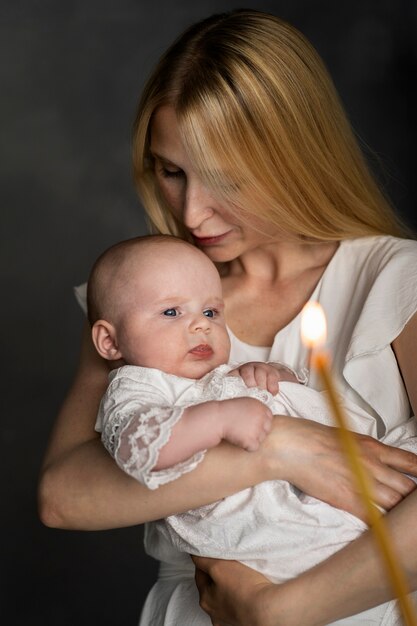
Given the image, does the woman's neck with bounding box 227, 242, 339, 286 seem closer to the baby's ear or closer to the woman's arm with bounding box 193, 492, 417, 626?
the baby's ear

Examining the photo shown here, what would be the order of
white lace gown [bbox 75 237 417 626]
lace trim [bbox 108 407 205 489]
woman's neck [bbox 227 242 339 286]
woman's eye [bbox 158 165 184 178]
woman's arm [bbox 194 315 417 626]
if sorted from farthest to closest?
woman's neck [bbox 227 242 339 286] → woman's eye [bbox 158 165 184 178] → white lace gown [bbox 75 237 417 626] → woman's arm [bbox 194 315 417 626] → lace trim [bbox 108 407 205 489]

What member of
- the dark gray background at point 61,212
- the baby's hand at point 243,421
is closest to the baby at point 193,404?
the baby's hand at point 243,421

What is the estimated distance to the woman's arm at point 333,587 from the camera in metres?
1.88

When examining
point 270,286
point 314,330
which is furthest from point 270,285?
point 314,330

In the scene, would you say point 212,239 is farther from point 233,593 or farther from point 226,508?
point 233,593

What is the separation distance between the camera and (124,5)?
13.1 feet

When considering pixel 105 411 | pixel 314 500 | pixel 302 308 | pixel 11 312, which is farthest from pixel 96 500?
pixel 11 312

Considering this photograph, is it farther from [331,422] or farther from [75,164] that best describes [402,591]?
[75,164]

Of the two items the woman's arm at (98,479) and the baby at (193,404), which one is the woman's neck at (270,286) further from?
the woman's arm at (98,479)

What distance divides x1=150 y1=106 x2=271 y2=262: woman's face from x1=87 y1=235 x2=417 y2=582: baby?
0.20 meters

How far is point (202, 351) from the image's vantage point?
2113 mm

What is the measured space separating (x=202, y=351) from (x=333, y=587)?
1.78 feet

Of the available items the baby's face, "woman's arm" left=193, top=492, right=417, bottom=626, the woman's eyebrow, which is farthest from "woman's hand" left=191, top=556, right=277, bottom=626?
the woman's eyebrow

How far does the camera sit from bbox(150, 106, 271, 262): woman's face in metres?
2.38
